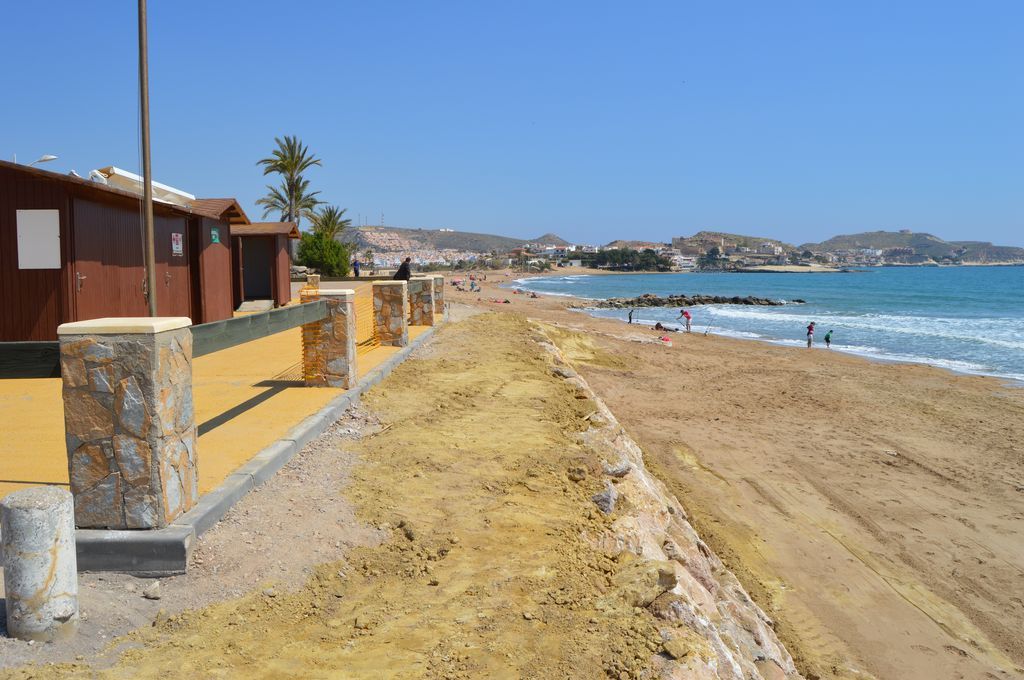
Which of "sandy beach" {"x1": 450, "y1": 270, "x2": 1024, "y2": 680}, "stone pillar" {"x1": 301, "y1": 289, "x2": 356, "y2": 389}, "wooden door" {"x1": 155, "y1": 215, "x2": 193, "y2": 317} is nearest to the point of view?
"sandy beach" {"x1": 450, "y1": 270, "x2": 1024, "y2": 680}

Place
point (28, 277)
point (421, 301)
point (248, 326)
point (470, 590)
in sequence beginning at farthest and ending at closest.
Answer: point (421, 301) → point (28, 277) → point (248, 326) → point (470, 590)

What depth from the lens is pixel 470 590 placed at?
3.94m

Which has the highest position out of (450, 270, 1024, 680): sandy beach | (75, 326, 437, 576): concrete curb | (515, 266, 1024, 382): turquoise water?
(75, 326, 437, 576): concrete curb

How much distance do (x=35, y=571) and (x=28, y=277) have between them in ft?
30.7

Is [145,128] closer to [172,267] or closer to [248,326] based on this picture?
[172,267]

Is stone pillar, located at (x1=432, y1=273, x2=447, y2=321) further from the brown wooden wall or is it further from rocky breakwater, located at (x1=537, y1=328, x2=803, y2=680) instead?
rocky breakwater, located at (x1=537, y1=328, x2=803, y2=680)

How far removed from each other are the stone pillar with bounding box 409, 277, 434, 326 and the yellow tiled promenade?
205 inches

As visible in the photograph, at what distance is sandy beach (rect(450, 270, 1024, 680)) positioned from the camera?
6500 mm

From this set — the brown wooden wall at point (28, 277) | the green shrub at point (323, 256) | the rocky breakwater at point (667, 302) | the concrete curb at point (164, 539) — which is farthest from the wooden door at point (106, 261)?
the rocky breakwater at point (667, 302)

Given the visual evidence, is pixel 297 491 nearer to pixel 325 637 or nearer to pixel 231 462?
pixel 231 462

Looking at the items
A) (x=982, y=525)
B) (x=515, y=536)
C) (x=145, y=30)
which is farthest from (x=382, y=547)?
(x=145, y=30)

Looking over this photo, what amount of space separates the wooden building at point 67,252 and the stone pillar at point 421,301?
4.76 metres

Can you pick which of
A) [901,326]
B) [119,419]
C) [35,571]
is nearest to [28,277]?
[119,419]

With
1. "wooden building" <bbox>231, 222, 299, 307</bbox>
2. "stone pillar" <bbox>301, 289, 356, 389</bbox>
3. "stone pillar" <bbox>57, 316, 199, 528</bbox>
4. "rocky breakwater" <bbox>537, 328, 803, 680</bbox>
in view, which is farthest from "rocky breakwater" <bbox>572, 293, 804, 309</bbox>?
"stone pillar" <bbox>57, 316, 199, 528</bbox>
